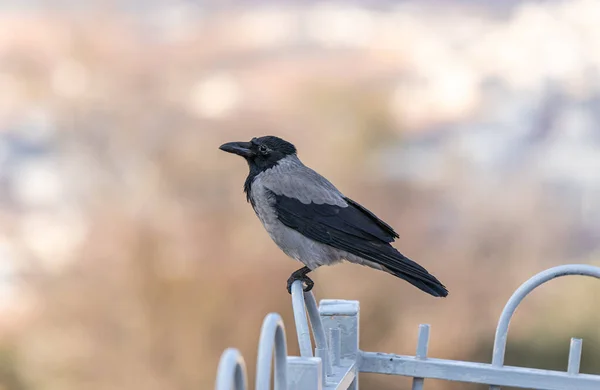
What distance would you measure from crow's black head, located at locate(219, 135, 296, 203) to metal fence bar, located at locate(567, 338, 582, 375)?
148 centimetres

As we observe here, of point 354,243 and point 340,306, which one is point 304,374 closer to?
point 340,306

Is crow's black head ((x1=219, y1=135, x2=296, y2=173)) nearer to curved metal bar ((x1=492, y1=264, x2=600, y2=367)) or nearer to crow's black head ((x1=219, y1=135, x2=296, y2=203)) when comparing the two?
crow's black head ((x1=219, y1=135, x2=296, y2=203))

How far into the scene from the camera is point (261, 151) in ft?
11.1

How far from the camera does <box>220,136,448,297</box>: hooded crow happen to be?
297 centimetres

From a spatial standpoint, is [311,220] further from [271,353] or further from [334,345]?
[271,353]

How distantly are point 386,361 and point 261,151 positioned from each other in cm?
119

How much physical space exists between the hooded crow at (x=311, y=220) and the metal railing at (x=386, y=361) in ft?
1.18

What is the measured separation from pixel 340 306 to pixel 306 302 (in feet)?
1.25

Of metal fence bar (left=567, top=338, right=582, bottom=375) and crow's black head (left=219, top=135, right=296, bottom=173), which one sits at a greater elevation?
crow's black head (left=219, top=135, right=296, bottom=173)

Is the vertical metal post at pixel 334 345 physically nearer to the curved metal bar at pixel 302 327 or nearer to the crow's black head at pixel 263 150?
the curved metal bar at pixel 302 327

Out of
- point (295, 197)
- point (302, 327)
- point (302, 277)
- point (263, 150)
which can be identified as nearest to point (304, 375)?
point (302, 327)

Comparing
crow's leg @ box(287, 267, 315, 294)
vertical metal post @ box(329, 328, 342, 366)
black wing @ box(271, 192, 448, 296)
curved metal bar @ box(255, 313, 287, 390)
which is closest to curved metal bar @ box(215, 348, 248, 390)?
curved metal bar @ box(255, 313, 287, 390)

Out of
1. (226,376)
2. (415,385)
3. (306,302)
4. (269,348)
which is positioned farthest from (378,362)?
(226,376)

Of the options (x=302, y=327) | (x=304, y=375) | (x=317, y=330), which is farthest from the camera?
(x=317, y=330)
